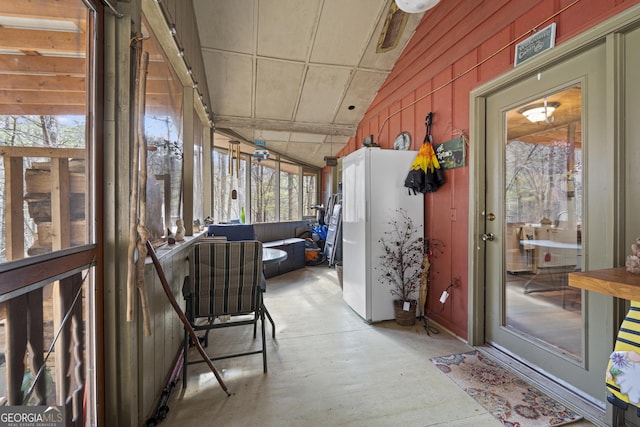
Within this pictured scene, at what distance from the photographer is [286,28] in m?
3.21

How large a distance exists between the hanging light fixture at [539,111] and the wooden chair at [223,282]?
7.94ft

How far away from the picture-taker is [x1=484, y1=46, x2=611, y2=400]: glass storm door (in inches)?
69.5

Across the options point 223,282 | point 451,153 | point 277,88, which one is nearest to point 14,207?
point 223,282

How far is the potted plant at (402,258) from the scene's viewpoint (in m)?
3.12

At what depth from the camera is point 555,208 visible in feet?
6.68

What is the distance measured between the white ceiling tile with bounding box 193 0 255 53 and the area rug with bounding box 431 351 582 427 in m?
3.94

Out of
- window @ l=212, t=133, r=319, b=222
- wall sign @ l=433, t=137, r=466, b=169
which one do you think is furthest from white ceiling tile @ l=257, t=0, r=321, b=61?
wall sign @ l=433, t=137, r=466, b=169

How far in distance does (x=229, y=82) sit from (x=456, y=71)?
2877mm

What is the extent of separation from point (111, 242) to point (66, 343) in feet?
1.55

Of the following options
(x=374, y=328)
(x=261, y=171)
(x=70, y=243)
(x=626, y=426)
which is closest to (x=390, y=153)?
(x=374, y=328)

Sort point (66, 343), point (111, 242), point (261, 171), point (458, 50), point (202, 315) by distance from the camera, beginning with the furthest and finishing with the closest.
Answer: point (261, 171) < point (458, 50) < point (202, 315) < point (111, 242) < point (66, 343)

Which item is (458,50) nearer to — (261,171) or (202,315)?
(202,315)

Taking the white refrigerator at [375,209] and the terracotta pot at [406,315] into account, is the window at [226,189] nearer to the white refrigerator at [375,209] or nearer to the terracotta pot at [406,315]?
the white refrigerator at [375,209]

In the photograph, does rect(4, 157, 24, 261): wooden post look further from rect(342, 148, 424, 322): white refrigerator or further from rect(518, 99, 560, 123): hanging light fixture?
rect(518, 99, 560, 123): hanging light fixture
